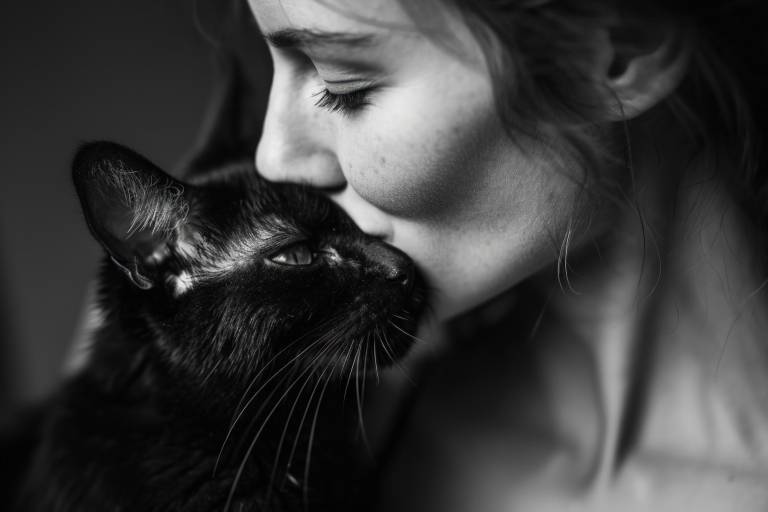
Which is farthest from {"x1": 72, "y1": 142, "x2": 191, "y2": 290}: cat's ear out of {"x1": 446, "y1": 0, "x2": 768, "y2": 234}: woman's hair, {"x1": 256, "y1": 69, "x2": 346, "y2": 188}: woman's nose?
{"x1": 446, "y1": 0, "x2": 768, "y2": 234}: woman's hair

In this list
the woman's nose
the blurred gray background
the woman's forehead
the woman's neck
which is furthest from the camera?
the blurred gray background

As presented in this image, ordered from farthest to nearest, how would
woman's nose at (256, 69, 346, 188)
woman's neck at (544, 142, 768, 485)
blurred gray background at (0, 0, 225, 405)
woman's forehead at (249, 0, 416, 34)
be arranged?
blurred gray background at (0, 0, 225, 405) < woman's neck at (544, 142, 768, 485) < woman's nose at (256, 69, 346, 188) < woman's forehead at (249, 0, 416, 34)

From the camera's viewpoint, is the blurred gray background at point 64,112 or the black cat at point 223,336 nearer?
A: the black cat at point 223,336

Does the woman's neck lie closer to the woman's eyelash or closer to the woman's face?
the woman's face

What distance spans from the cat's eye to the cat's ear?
120mm

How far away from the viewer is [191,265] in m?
0.78

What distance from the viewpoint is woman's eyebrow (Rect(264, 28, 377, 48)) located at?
589 mm

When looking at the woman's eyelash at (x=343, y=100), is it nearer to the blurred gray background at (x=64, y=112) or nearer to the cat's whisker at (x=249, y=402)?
the cat's whisker at (x=249, y=402)

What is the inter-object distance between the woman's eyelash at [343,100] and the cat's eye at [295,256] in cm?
17

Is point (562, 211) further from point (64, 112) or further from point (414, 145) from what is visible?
point (64, 112)

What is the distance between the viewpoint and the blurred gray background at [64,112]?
1482 millimetres

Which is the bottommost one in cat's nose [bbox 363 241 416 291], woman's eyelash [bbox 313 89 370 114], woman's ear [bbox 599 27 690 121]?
cat's nose [bbox 363 241 416 291]

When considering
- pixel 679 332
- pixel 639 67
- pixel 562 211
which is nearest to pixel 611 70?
pixel 639 67

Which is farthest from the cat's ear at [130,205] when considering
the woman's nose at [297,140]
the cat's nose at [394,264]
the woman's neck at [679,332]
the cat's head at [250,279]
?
the woman's neck at [679,332]
